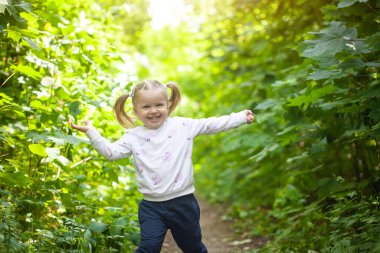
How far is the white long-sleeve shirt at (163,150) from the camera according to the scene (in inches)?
126

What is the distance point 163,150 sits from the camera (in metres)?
3.25

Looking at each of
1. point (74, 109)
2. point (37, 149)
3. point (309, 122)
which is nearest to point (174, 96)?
point (74, 109)

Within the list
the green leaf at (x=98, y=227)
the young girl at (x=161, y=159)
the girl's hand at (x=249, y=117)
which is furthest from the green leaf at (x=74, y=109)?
the girl's hand at (x=249, y=117)

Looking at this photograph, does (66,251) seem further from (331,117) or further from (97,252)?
(331,117)

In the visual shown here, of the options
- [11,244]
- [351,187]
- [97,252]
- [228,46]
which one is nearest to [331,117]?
[351,187]

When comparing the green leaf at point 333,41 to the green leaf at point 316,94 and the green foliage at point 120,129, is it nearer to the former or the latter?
the green foliage at point 120,129

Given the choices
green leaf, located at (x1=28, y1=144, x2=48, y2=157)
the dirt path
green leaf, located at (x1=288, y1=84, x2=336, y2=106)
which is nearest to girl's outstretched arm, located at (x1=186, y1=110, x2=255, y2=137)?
green leaf, located at (x1=288, y1=84, x2=336, y2=106)

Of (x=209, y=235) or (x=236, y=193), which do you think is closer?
(x=209, y=235)

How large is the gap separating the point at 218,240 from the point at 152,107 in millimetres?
3205

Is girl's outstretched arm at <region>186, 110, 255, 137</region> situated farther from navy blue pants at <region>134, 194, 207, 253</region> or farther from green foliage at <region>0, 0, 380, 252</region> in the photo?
navy blue pants at <region>134, 194, 207, 253</region>

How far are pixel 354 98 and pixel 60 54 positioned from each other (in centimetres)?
255

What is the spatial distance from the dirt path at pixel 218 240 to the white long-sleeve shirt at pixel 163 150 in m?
1.98

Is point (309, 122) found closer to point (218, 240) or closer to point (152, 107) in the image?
point (152, 107)

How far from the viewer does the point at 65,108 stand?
4.12m
